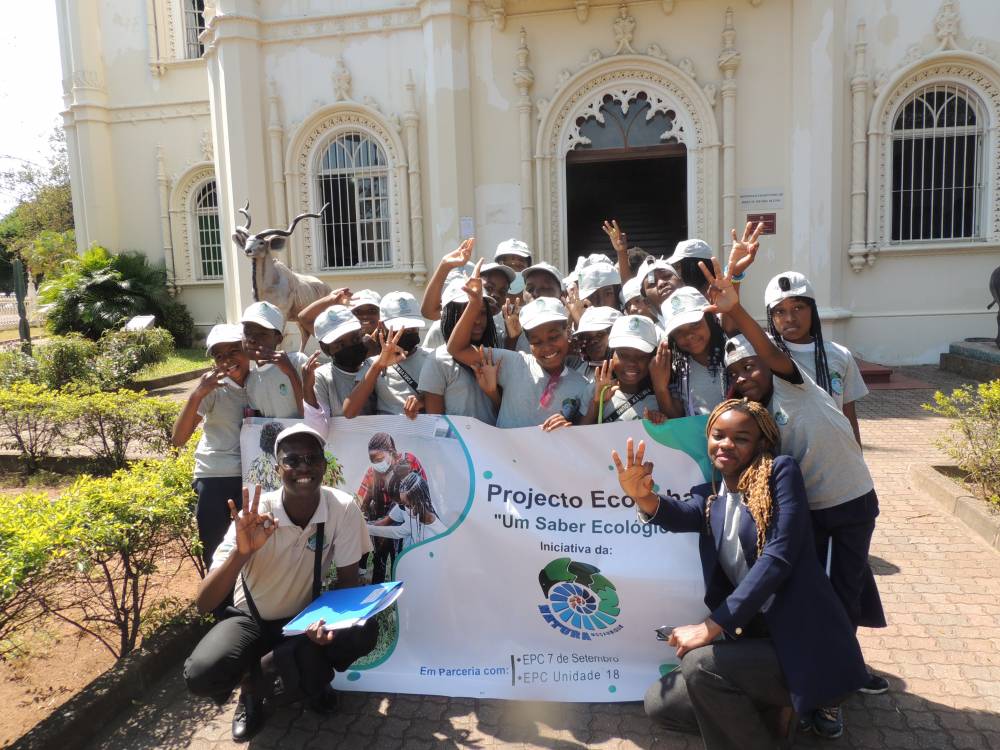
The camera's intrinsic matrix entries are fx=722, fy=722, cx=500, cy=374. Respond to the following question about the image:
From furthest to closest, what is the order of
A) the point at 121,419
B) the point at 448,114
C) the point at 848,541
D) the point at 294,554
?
the point at 448,114 < the point at 121,419 < the point at 294,554 < the point at 848,541

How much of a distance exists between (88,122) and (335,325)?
56.7ft

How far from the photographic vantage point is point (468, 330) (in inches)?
147

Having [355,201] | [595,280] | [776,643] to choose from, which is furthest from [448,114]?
[776,643]

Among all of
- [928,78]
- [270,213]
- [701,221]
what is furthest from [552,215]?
[928,78]

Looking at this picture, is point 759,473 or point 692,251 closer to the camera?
point 759,473

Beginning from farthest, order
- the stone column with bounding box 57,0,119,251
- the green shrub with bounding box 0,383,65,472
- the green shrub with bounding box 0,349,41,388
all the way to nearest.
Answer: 1. the stone column with bounding box 57,0,119,251
2. the green shrub with bounding box 0,349,41,388
3. the green shrub with bounding box 0,383,65,472

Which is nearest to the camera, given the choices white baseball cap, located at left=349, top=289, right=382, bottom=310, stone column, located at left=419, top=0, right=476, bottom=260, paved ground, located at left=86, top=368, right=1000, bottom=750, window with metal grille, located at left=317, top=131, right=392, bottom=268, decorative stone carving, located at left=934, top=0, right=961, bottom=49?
paved ground, located at left=86, top=368, right=1000, bottom=750

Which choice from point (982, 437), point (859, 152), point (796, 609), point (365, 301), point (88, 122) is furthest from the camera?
point (88, 122)

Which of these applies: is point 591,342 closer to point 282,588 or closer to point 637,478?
point 637,478

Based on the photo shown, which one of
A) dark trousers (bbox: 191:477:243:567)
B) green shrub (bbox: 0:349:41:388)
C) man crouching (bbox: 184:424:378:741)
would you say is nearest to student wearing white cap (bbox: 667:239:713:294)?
man crouching (bbox: 184:424:378:741)

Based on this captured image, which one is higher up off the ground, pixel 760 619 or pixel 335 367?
pixel 335 367

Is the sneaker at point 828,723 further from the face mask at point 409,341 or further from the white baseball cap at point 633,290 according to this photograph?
the face mask at point 409,341

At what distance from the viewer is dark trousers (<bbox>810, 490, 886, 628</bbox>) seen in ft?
9.78

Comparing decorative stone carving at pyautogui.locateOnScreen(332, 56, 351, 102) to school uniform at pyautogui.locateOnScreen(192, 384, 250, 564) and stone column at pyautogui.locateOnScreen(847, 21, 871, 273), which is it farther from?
school uniform at pyautogui.locateOnScreen(192, 384, 250, 564)
